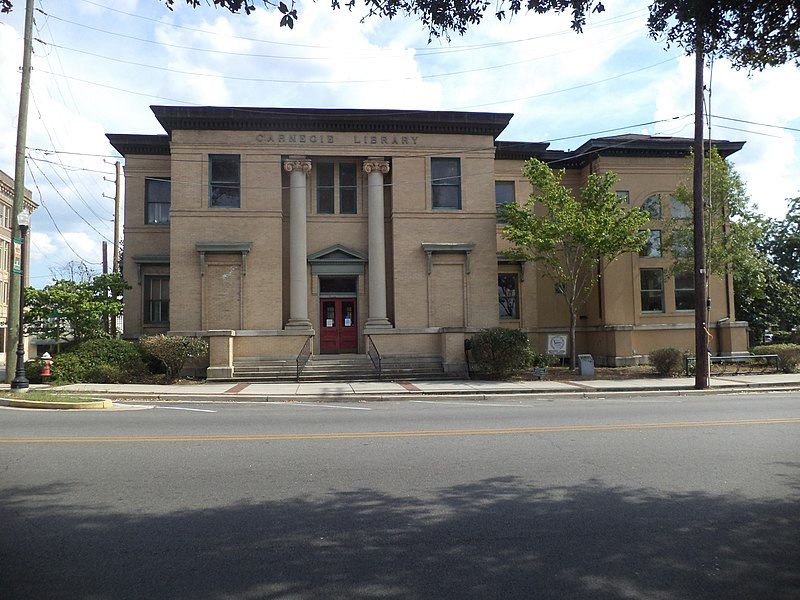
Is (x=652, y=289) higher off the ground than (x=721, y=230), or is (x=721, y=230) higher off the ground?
(x=721, y=230)

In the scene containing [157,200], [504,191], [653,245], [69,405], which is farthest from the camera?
[504,191]

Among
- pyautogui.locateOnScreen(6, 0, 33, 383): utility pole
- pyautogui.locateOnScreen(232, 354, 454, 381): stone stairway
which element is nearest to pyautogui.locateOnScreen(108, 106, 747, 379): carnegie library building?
pyautogui.locateOnScreen(232, 354, 454, 381): stone stairway

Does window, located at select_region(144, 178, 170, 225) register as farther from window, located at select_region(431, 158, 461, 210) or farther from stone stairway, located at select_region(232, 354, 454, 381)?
window, located at select_region(431, 158, 461, 210)

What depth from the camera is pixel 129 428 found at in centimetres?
1037

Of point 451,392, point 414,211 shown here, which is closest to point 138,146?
point 414,211

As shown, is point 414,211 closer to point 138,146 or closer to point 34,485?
point 138,146

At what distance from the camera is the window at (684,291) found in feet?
86.8

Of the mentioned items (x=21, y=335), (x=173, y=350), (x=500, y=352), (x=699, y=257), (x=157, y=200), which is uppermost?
(x=157, y=200)

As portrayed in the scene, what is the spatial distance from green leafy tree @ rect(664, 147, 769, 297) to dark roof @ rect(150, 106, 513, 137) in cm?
775

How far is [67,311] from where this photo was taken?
20.5 m

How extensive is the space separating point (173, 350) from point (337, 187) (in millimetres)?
9062

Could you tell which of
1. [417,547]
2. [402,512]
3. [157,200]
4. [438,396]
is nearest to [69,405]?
[438,396]

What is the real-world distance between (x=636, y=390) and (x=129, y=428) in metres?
13.6

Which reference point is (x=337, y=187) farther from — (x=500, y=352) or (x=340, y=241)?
(x=500, y=352)
